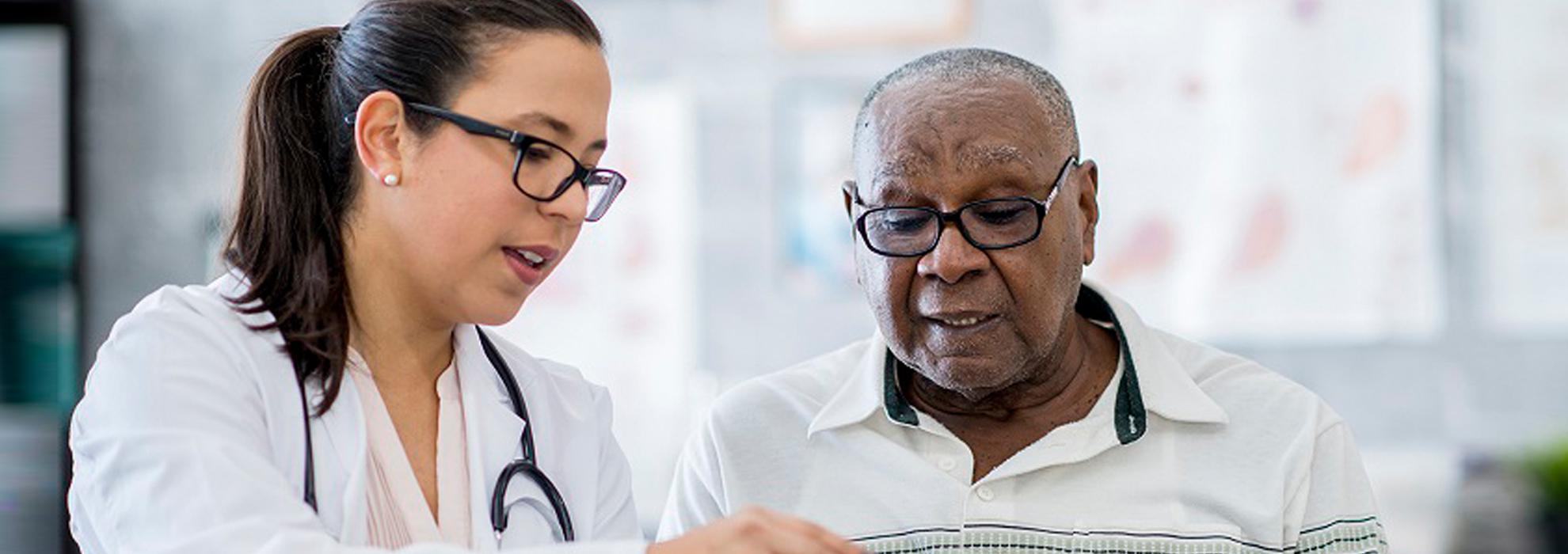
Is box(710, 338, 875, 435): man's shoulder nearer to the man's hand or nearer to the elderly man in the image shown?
the elderly man

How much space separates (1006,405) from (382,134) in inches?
31.4

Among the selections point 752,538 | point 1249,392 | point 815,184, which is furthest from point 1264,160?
point 752,538

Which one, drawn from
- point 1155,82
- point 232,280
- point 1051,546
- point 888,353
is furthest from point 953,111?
point 1155,82

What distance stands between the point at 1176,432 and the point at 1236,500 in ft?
0.34

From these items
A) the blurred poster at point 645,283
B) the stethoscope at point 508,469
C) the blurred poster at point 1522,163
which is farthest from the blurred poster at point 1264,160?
the stethoscope at point 508,469

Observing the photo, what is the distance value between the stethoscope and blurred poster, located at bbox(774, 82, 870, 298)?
2.41 meters

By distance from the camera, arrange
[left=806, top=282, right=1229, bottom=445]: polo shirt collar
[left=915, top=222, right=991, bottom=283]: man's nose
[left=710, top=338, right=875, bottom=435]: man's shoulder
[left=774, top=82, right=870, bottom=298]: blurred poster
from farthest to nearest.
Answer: [left=774, top=82, right=870, bottom=298]: blurred poster < [left=710, top=338, right=875, bottom=435]: man's shoulder < [left=806, top=282, right=1229, bottom=445]: polo shirt collar < [left=915, top=222, right=991, bottom=283]: man's nose

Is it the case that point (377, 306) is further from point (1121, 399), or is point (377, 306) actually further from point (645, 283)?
point (645, 283)

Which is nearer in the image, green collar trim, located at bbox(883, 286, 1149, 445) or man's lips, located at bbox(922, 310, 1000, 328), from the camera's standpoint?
man's lips, located at bbox(922, 310, 1000, 328)

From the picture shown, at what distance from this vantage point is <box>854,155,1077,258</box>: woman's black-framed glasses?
5.73 ft

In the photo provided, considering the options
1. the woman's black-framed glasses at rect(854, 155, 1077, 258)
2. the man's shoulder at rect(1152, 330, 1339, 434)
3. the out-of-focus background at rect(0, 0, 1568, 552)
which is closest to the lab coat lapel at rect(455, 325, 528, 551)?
the woman's black-framed glasses at rect(854, 155, 1077, 258)

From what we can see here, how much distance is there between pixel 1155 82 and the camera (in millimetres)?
3881

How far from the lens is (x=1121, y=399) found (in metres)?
1.90

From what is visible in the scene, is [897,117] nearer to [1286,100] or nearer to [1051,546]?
[1051,546]
